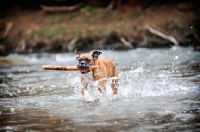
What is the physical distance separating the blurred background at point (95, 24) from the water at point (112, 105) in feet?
27.1

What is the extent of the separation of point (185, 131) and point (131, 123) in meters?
0.87

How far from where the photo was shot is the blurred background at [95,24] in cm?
1900

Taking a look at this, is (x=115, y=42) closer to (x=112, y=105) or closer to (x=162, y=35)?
(x=162, y=35)

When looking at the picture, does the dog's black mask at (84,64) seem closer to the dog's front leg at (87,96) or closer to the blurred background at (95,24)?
the dog's front leg at (87,96)

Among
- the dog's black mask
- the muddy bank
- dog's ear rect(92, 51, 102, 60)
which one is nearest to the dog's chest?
the dog's black mask

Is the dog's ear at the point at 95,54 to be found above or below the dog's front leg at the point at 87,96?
above

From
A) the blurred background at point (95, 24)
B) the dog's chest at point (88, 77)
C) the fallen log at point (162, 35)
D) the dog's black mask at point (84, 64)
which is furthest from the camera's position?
the blurred background at point (95, 24)

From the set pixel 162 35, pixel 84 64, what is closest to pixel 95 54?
pixel 84 64

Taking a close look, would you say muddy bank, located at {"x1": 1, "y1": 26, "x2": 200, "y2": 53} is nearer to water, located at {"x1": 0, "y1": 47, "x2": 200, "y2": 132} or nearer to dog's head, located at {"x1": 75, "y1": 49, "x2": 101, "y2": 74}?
water, located at {"x1": 0, "y1": 47, "x2": 200, "y2": 132}

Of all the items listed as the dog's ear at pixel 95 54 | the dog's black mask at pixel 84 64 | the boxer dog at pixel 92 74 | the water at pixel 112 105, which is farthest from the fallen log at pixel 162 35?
the dog's black mask at pixel 84 64

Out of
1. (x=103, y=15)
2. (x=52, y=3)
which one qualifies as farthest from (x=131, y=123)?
(x=52, y=3)

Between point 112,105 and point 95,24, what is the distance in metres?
16.7

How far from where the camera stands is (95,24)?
892 inches

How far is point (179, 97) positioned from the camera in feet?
21.9
